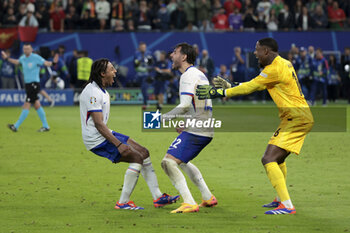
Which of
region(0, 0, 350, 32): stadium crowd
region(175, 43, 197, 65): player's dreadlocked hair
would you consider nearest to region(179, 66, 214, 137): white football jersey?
region(175, 43, 197, 65): player's dreadlocked hair

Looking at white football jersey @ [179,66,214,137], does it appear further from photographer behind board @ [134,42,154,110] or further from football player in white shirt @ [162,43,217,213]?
photographer behind board @ [134,42,154,110]

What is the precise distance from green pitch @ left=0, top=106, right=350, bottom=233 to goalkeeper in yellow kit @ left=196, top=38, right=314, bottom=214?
434 millimetres

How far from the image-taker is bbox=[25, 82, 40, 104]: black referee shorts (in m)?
18.6

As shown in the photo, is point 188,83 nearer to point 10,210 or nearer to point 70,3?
point 10,210

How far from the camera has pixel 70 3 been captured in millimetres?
32250

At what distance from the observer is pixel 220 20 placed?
1292 inches

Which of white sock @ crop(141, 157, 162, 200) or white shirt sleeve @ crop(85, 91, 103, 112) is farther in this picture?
white sock @ crop(141, 157, 162, 200)

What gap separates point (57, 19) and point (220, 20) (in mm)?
7704

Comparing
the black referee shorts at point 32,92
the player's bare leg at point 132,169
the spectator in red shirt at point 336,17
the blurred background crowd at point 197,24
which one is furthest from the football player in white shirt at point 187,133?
the spectator in red shirt at point 336,17

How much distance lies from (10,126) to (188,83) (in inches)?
444

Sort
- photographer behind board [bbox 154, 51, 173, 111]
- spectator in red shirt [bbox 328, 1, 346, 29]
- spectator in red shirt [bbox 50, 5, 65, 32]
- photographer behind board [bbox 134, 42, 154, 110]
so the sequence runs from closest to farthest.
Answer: photographer behind board [bbox 134, 42, 154, 110] → photographer behind board [bbox 154, 51, 173, 111] → spectator in red shirt [bbox 50, 5, 65, 32] → spectator in red shirt [bbox 328, 1, 346, 29]

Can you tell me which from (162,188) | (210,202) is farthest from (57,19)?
(210,202)

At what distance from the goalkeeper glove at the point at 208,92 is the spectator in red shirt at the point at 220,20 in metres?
25.1

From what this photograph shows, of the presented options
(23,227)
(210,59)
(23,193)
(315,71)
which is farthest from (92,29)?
(23,227)
